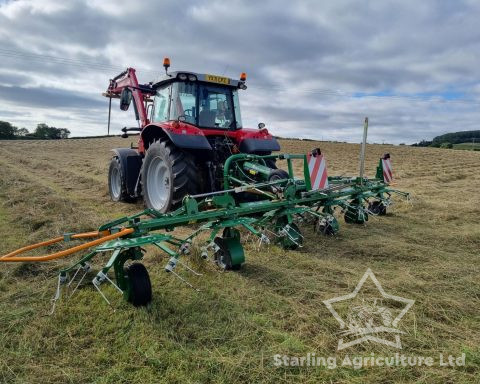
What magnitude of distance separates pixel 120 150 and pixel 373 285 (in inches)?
214

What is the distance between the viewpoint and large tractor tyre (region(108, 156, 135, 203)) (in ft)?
22.5

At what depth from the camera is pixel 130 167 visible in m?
6.79

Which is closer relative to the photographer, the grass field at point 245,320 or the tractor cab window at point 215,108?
the grass field at point 245,320

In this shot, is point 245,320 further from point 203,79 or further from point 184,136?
point 203,79

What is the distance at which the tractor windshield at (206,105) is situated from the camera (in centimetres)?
571

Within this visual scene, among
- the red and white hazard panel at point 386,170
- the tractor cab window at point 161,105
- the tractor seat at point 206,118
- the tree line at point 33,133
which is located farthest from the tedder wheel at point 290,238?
the tree line at point 33,133

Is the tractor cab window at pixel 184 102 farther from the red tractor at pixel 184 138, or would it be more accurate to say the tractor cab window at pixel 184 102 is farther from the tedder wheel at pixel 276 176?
the tedder wheel at pixel 276 176

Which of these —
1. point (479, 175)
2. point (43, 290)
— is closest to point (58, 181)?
point (43, 290)

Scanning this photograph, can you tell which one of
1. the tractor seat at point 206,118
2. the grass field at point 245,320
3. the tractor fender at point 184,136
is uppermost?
the tractor seat at point 206,118

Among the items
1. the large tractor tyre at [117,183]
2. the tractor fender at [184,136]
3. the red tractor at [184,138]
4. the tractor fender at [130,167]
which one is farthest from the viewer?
the large tractor tyre at [117,183]

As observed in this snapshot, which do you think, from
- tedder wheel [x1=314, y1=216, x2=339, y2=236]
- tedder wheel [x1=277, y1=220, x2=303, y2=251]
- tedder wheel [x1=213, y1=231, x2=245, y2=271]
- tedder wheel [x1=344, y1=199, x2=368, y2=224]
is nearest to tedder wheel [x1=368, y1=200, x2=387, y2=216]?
tedder wheel [x1=344, y1=199, x2=368, y2=224]

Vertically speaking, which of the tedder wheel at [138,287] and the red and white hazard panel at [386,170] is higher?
Result: the red and white hazard panel at [386,170]

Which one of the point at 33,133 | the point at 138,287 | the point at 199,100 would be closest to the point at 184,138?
the point at 199,100

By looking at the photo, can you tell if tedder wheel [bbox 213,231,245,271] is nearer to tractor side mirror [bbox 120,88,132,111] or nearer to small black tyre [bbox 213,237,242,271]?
small black tyre [bbox 213,237,242,271]
